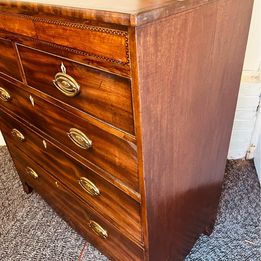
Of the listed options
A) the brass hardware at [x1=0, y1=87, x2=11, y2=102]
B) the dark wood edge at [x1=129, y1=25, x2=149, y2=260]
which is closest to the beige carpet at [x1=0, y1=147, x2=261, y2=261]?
the dark wood edge at [x1=129, y1=25, x2=149, y2=260]

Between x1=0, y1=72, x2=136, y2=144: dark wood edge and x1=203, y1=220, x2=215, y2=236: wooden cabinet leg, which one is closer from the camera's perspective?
x1=0, y1=72, x2=136, y2=144: dark wood edge

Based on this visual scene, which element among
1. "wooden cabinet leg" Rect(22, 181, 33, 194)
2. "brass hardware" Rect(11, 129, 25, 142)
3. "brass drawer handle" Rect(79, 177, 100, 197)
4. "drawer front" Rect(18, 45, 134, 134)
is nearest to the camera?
"drawer front" Rect(18, 45, 134, 134)

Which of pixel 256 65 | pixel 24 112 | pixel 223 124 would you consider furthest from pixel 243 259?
pixel 24 112

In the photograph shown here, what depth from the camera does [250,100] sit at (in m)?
1.36

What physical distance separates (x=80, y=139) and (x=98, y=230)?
416 mm

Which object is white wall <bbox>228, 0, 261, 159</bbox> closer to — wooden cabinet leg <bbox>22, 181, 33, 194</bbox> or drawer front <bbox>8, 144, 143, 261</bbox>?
drawer front <bbox>8, 144, 143, 261</bbox>

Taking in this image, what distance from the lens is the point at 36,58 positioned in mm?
691

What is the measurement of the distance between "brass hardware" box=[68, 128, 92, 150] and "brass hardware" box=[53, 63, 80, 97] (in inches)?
4.6

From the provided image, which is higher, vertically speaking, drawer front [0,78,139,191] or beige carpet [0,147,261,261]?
drawer front [0,78,139,191]

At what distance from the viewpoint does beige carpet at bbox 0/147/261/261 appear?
3.81ft

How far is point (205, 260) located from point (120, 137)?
0.79 metres

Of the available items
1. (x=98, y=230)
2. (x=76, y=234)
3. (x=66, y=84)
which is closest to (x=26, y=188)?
(x=76, y=234)

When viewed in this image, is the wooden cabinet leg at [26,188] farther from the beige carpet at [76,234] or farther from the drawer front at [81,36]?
the drawer front at [81,36]

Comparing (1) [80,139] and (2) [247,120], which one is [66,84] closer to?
(1) [80,139]
